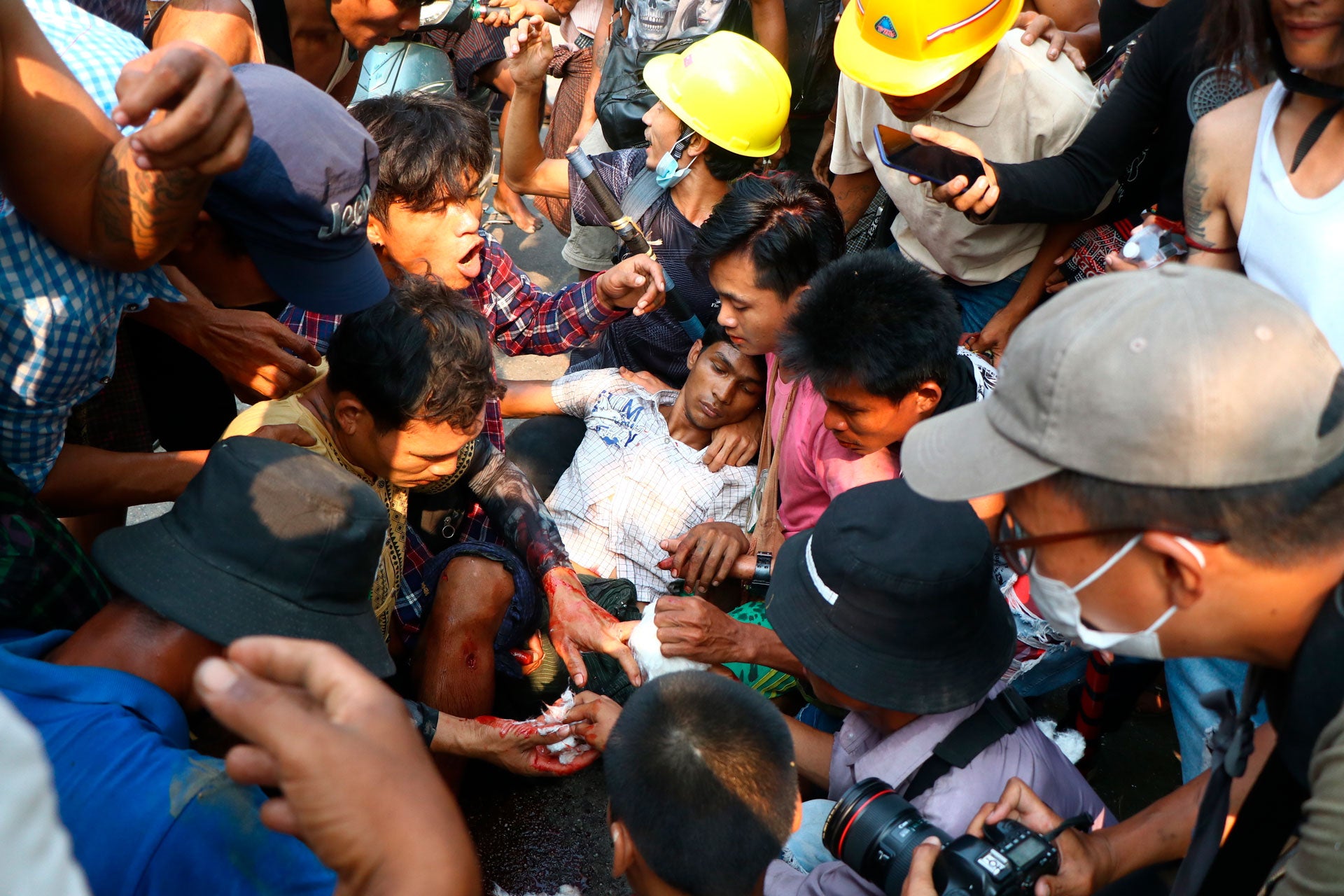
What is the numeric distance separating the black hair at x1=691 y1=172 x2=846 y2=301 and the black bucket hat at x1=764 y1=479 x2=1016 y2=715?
128cm

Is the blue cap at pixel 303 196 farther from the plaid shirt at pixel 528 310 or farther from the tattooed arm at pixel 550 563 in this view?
the plaid shirt at pixel 528 310

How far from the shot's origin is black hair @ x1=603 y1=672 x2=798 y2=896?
157cm

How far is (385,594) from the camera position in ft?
8.36

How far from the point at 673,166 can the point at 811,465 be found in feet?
4.61

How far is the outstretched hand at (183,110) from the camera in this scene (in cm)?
146

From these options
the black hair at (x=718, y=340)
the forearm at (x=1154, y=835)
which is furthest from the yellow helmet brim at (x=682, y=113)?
the forearm at (x=1154, y=835)

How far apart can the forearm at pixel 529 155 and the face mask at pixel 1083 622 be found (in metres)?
3.16

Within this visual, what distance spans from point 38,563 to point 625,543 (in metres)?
1.73

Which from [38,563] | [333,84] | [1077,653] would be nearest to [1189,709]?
[1077,653]

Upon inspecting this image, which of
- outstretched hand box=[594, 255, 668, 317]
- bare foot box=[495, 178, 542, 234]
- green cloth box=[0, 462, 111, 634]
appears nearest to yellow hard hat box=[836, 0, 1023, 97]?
outstretched hand box=[594, 255, 668, 317]

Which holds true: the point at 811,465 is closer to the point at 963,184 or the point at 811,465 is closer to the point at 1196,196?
the point at 963,184

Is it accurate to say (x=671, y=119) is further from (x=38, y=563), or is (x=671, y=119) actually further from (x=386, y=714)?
(x=386, y=714)

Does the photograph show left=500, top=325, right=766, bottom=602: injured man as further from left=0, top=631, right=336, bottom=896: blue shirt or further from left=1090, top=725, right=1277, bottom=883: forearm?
left=0, top=631, right=336, bottom=896: blue shirt

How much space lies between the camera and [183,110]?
150 cm
